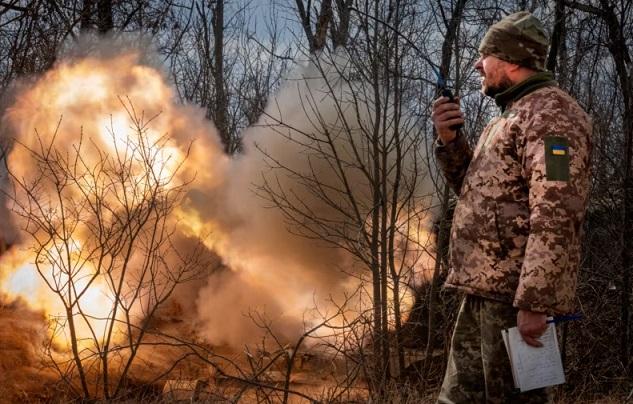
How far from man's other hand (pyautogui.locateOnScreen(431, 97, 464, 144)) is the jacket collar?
0.26m

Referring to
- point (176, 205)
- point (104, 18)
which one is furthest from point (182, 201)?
point (104, 18)

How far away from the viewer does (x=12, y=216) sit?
13.0 meters

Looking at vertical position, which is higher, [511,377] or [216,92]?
[216,92]

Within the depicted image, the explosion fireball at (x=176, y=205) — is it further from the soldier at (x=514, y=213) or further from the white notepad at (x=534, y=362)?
the white notepad at (x=534, y=362)

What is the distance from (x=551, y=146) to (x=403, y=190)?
600cm

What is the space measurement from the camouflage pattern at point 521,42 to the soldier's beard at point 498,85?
0.28 ft

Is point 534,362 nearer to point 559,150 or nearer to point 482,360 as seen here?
point 482,360

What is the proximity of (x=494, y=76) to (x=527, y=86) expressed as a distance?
0.17 m

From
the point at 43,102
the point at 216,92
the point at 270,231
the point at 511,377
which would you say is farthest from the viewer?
the point at 216,92

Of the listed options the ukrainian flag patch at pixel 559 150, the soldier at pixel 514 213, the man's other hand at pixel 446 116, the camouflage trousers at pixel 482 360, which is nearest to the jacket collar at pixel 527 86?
the soldier at pixel 514 213

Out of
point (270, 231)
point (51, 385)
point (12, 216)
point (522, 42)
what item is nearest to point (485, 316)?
point (522, 42)

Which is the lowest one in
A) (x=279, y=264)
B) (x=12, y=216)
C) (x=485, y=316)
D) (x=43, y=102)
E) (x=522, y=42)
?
(x=485, y=316)

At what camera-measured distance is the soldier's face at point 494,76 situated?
2.91m

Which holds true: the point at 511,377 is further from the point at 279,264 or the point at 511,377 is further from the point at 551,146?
the point at 279,264
